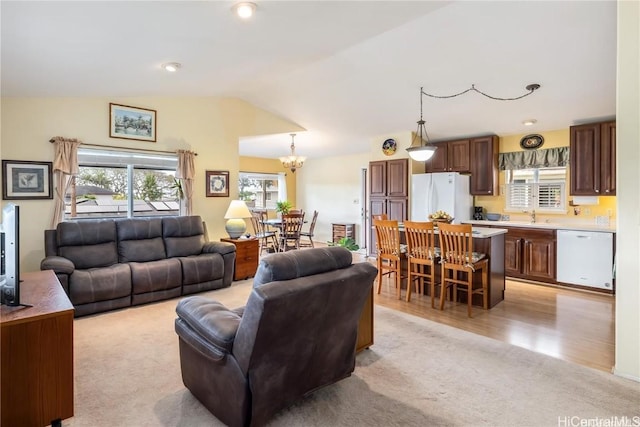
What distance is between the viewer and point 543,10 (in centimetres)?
298

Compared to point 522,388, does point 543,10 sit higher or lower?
higher

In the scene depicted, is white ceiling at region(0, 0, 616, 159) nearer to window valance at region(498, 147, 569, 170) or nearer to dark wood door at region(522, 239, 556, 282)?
window valance at region(498, 147, 569, 170)

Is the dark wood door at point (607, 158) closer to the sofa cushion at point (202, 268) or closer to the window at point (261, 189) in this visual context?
the sofa cushion at point (202, 268)

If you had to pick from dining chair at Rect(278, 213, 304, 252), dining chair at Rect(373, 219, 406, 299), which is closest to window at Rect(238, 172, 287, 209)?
dining chair at Rect(278, 213, 304, 252)

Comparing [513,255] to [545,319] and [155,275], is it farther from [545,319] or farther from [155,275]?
[155,275]

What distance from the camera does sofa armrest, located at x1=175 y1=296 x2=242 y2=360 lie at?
1801mm

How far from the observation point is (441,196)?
5703 millimetres

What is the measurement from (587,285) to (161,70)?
5.87m

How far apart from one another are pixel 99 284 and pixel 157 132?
232cm

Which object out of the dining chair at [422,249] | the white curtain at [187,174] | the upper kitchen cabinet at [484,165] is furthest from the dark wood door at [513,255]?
the white curtain at [187,174]

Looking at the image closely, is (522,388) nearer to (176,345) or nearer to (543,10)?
(176,345)

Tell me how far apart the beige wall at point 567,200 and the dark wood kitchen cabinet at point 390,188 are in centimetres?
127

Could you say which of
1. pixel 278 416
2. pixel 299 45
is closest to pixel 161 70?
pixel 299 45

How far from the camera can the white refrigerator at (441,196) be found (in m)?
5.58
